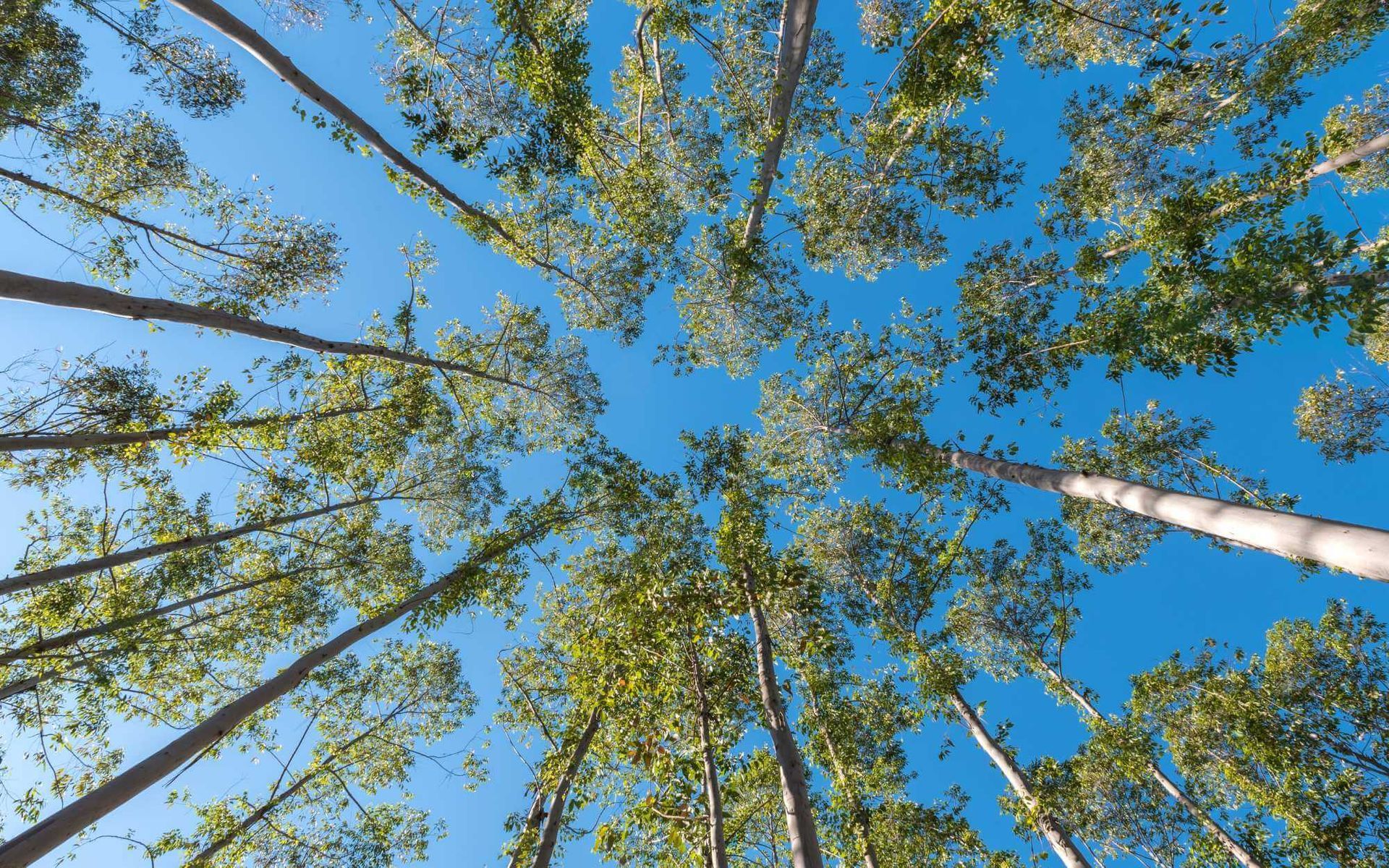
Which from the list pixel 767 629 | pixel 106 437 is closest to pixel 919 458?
pixel 767 629

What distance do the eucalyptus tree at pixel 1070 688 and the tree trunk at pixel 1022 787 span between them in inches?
38.6

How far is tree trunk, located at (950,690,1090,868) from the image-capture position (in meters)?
7.41

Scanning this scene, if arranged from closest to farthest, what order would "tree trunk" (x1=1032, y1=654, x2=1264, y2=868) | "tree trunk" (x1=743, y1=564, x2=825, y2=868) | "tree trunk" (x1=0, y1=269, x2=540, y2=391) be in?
"tree trunk" (x1=743, y1=564, x2=825, y2=868), "tree trunk" (x1=0, y1=269, x2=540, y2=391), "tree trunk" (x1=1032, y1=654, x2=1264, y2=868)

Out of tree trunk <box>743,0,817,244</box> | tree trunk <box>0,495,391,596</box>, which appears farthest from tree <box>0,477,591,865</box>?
tree trunk <box>743,0,817,244</box>

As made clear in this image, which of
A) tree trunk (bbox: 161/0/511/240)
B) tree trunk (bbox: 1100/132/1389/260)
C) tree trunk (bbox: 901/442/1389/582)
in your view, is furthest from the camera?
tree trunk (bbox: 1100/132/1389/260)

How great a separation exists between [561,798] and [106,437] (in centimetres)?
940

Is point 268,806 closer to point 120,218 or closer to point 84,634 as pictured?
point 84,634

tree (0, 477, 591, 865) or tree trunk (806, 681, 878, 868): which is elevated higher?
tree (0, 477, 591, 865)

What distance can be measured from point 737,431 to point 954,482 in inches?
208

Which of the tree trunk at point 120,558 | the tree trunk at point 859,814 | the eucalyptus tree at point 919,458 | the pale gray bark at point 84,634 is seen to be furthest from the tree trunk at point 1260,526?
the pale gray bark at point 84,634

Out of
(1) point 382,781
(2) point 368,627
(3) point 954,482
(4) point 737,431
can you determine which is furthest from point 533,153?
(1) point 382,781

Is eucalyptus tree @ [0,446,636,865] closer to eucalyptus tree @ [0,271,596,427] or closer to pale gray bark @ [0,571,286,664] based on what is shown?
pale gray bark @ [0,571,286,664]

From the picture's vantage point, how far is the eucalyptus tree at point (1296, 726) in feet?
25.9

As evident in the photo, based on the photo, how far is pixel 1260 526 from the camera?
402 centimetres
